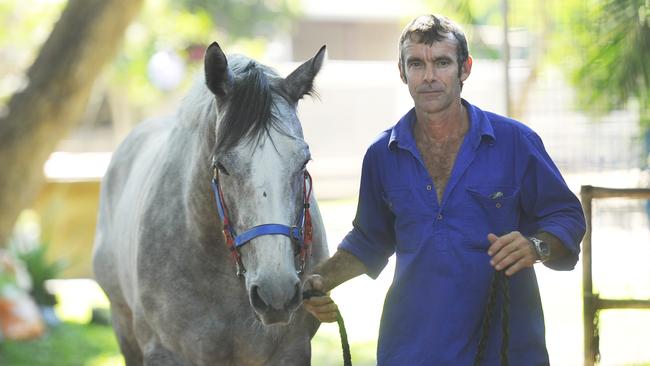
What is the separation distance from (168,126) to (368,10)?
1090 inches

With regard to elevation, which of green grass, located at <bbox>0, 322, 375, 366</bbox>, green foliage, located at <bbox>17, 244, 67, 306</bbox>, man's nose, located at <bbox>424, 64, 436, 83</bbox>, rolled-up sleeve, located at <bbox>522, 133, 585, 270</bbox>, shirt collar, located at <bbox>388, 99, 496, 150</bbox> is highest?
man's nose, located at <bbox>424, 64, 436, 83</bbox>

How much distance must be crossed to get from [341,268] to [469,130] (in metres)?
0.66

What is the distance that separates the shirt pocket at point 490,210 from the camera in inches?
123

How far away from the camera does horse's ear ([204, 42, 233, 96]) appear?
10.4 feet

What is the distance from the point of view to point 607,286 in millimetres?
7625

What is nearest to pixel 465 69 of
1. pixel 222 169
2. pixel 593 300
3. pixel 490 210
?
pixel 490 210

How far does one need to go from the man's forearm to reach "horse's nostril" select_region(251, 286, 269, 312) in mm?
498

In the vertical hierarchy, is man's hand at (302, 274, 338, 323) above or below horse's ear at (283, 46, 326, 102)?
below

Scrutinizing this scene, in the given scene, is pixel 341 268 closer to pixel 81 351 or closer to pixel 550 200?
pixel 550 200

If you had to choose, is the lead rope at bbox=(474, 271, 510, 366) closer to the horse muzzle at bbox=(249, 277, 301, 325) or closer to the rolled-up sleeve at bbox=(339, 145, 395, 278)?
the rolled-up sleeve at bbox=(339, 145, 395, 278)

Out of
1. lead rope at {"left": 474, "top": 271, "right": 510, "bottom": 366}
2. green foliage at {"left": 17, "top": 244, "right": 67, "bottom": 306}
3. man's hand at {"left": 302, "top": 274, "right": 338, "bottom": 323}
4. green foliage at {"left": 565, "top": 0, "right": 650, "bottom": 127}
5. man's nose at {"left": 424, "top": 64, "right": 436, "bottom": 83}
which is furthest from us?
green foliage at {"left": 17, "top": 244, "right": 67, "bottom": 306}

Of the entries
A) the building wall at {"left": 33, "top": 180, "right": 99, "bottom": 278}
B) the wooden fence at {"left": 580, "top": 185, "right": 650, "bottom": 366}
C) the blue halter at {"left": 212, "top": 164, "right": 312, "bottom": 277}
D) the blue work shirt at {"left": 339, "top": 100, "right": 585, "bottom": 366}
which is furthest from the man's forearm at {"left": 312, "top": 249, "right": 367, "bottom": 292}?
the building wall at {"left": 33, "top": 180, "right": 99, "bottom": 278}

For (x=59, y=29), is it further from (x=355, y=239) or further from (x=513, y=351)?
(x=513, y=351)

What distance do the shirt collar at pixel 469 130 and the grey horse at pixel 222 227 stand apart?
331 mm
